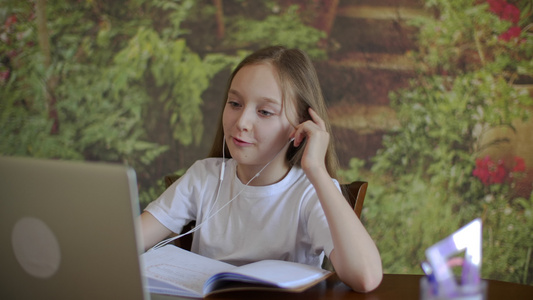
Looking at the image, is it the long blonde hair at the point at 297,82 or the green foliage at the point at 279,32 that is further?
the green foliage at the point at 279,32

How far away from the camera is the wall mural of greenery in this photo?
2387 millimetres

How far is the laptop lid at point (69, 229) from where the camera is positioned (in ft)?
2.17

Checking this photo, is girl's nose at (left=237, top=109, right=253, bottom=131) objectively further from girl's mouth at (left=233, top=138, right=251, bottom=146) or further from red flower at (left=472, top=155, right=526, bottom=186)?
red flower at (left=472, top=155, right=526, bottom=186)

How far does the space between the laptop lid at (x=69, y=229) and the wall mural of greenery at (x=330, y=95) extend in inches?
75.5

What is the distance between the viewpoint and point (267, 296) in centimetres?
98

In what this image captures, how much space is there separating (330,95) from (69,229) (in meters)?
1.95

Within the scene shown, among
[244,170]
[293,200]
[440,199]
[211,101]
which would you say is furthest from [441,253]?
[211,101]

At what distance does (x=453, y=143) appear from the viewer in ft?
7.95

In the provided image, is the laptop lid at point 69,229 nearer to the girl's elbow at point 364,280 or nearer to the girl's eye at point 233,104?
the girl's elbow at point 364,280

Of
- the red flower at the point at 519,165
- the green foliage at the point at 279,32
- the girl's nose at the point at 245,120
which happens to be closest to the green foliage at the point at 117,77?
the green foliage at the point at 279,32

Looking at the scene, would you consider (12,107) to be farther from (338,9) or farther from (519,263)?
(519,263)

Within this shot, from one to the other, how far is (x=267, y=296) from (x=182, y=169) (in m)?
1.84

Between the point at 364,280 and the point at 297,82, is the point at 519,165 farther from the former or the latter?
the point at 364,280

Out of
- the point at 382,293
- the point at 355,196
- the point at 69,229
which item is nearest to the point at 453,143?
the point at 355,196
